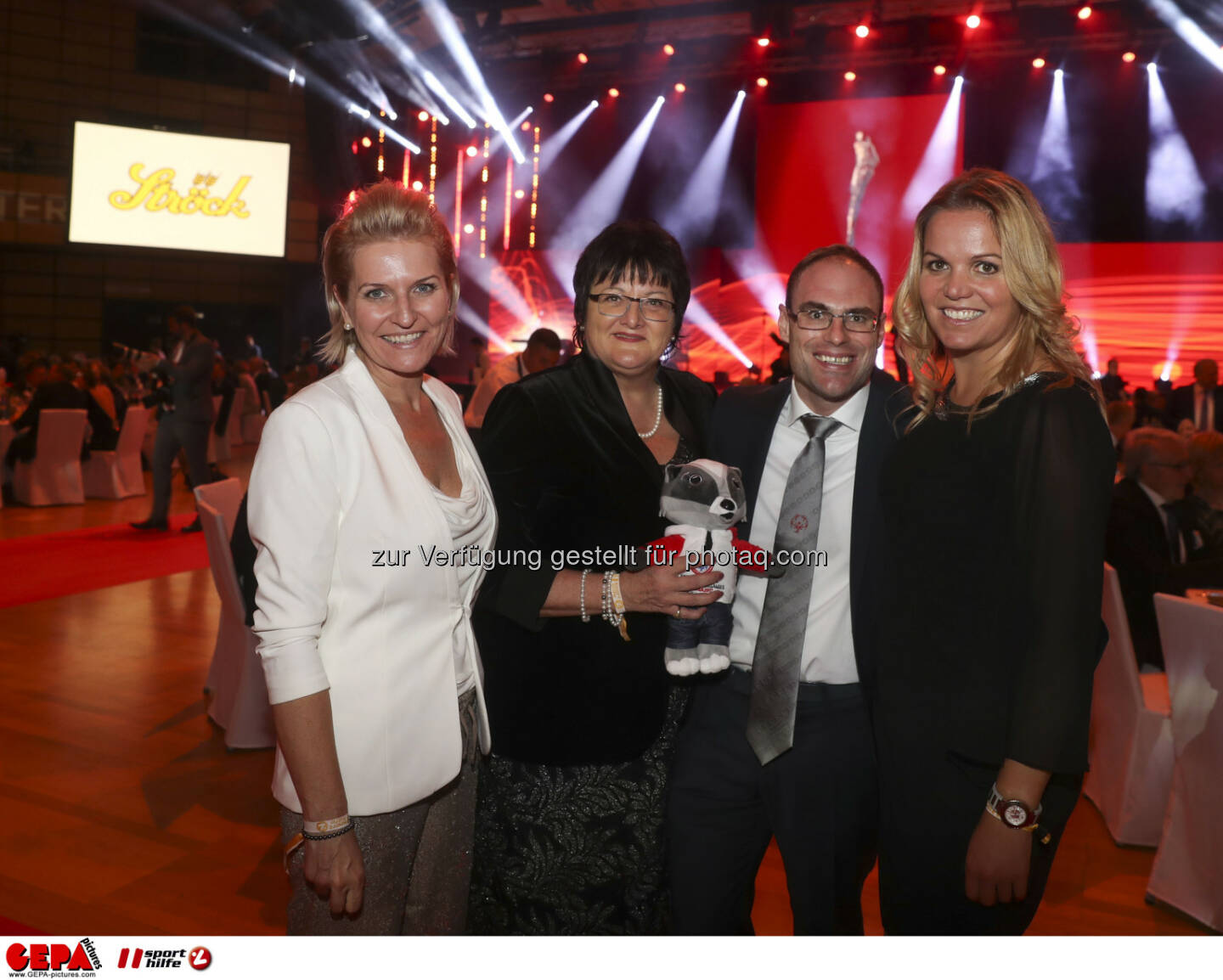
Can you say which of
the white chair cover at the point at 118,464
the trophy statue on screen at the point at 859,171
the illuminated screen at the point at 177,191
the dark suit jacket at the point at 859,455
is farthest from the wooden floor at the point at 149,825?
the trophy statue on screen at the point at 859,171

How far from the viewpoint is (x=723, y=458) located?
6.26 feet

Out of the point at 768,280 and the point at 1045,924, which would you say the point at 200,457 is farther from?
the point at 768,280

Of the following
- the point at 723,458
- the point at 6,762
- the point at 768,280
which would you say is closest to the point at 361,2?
the point at 768,280

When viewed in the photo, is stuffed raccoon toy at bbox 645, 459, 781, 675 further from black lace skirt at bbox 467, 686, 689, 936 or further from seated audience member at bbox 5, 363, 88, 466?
seated audience member at bbox 5, 363, 88, 466

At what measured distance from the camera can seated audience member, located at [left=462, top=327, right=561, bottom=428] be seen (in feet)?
20.7

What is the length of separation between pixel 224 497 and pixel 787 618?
9.96ft

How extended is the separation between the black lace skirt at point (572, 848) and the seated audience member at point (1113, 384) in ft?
31.1

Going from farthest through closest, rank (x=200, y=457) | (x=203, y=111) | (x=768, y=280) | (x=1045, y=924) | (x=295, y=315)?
(x=295, y=315), (x=203, y=111), (x=768, y=280), (x=200, y=457), (x=1045, y=924)

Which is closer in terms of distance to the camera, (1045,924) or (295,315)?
(1045,924)

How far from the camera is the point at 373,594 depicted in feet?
4.82

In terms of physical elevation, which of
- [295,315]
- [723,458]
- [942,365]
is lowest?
[723,458]
